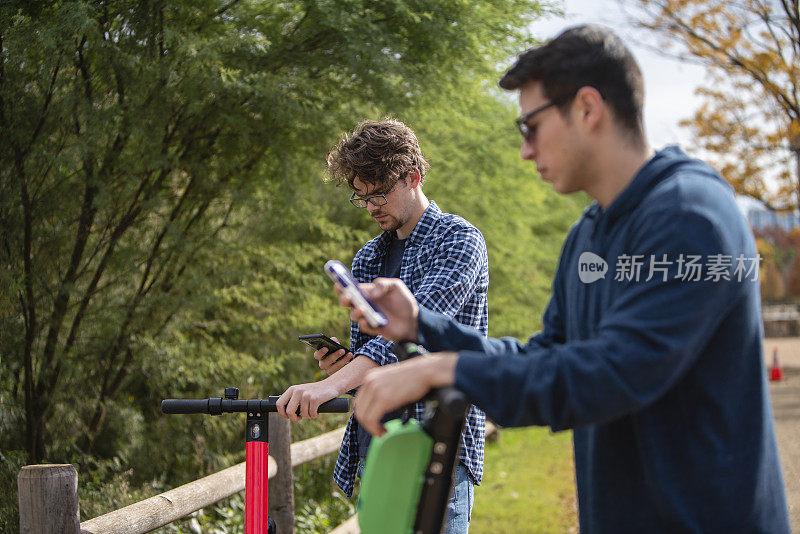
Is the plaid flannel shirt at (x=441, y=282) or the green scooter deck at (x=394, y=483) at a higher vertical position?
the green scooter deck at (x=394, y=483)

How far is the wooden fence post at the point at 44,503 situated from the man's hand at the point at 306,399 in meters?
1.14

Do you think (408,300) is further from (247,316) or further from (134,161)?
(247,316)

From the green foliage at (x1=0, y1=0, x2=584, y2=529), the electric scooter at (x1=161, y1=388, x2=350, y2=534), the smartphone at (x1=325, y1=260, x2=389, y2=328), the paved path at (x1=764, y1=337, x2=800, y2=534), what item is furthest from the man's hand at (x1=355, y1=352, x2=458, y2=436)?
the green foliage at (x1=0, y1=0, x2=584, y2=529)

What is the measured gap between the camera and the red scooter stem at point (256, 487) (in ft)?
8.12

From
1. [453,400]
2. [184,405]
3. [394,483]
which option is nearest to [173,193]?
[184,405]

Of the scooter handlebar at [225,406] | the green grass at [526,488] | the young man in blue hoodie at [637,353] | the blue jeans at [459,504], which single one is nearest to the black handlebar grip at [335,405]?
the scooter handlebar at [225,406]

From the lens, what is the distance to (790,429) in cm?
984

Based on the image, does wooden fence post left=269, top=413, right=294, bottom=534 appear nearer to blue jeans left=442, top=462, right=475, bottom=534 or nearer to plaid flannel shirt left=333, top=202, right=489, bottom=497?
plaid flannel shirt left=333, top=202, right=489, bottom=497

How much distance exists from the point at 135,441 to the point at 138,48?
2.58 metres

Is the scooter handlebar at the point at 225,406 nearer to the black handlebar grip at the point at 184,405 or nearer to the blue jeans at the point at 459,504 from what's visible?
the black handlebar grip at the point at 184,405

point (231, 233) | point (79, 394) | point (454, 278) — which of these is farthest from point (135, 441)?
point (454, 278)

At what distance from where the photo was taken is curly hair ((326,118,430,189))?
8.76ft

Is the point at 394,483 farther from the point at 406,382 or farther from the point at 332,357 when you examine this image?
the point at 332,357

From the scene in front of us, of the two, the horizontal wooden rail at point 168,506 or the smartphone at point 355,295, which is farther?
the horizontal wooden rail at point 168,506
